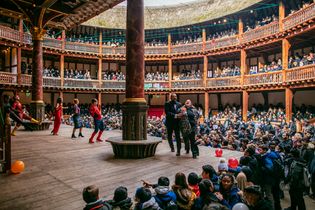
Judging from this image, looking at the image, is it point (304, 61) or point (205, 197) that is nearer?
point (205, 197)

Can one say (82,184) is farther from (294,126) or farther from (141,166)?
(294,126)

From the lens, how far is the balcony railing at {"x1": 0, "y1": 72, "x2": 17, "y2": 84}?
18167 millimetres

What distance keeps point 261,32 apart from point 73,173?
18634 millimetres

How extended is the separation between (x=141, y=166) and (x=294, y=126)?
11688 millimetres

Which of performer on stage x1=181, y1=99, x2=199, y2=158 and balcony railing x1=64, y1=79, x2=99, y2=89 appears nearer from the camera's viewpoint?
performer on stage x1=181, y1=99, x2=199, y2=158

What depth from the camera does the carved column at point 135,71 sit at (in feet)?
19.0

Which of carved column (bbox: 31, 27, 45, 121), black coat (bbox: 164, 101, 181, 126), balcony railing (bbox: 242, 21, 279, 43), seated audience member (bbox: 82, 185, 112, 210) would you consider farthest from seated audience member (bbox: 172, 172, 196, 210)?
balcony railing (bbox: 242, 21, 279, 43)

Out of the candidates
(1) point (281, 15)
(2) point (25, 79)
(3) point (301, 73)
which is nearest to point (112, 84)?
(2) point (25, 79)

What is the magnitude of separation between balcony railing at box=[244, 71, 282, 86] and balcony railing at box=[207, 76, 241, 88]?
0.81 metres

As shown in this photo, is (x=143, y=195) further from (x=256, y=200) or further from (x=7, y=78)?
(x=7, y=78)

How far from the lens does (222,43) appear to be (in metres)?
21.6

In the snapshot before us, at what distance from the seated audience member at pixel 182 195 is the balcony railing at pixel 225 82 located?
61.7 feet

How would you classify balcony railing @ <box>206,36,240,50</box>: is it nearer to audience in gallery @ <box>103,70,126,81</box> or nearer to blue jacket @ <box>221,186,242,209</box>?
audience in gallery @ <box>103,70,126,81</box>

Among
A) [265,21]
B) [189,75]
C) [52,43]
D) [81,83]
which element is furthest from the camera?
[189,75]
